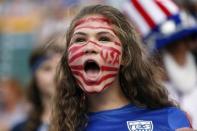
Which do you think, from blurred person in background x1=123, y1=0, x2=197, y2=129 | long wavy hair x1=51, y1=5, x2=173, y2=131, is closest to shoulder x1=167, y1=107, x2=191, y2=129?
long wavy hair x1=51, y1=5, x2=173, y2=131

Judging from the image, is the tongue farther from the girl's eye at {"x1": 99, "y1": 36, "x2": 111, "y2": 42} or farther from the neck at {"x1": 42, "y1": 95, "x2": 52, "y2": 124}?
the neck at {"x1": 42, "y1": 95, "x2": 52, "y2": 124}

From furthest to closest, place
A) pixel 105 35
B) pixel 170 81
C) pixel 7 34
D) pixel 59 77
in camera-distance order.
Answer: pixel 7 34 < pixel 170 81 < pixel 59 77 < pixel 105 35

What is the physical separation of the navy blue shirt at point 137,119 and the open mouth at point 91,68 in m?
0.21

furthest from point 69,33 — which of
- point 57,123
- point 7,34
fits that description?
point 7,34

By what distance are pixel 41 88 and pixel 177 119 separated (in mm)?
2330

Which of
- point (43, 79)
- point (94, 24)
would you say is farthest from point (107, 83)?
point (43, 79)

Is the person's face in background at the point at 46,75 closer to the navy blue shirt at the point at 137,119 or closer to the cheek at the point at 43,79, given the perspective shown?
the cheek at the point at 43,79

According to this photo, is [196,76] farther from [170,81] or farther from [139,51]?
[139,51]

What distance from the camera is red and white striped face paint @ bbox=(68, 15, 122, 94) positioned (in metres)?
4.05

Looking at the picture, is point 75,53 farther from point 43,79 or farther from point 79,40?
point 43,79

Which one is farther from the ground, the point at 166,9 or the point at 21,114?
the point at 166,9

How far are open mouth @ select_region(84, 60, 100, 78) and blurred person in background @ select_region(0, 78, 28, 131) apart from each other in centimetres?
560

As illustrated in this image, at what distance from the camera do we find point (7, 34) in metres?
10.7

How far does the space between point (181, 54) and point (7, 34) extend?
4.73m
